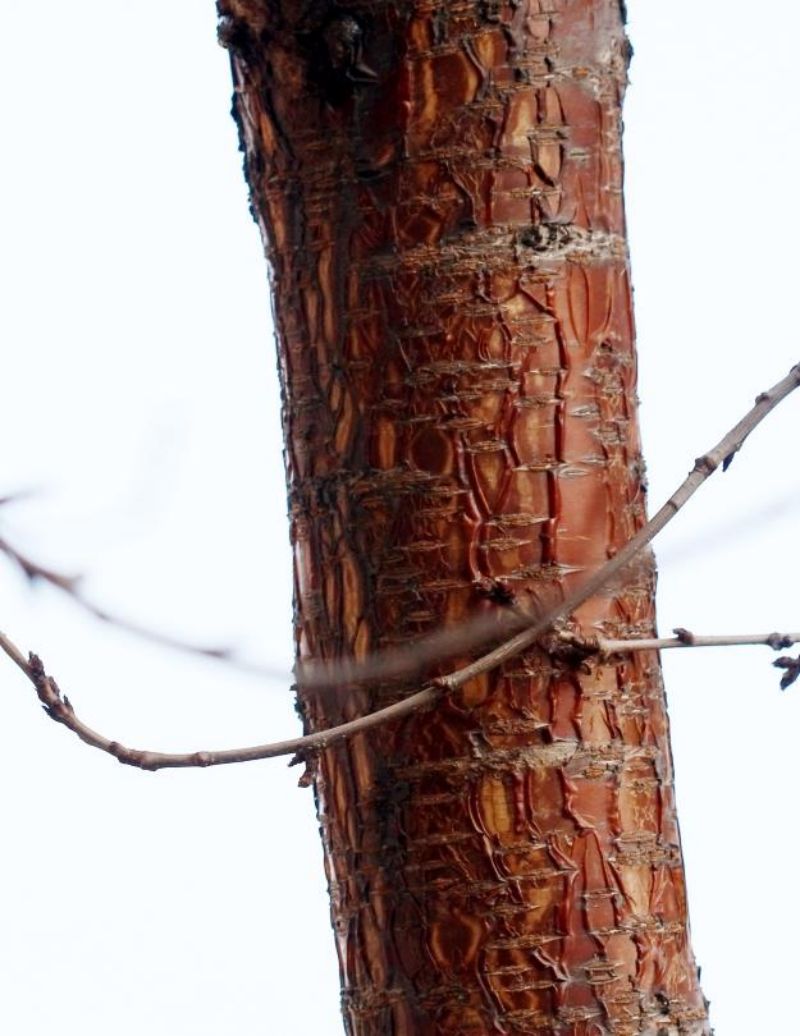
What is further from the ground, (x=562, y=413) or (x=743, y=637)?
(x=562, y=413)

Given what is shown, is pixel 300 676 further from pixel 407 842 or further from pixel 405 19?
pixel 405 19

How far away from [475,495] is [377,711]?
109mm

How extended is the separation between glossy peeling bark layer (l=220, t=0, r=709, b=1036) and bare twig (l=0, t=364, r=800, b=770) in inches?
0.7

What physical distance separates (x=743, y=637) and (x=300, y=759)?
224mm

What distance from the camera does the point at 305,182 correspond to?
0.92 meters

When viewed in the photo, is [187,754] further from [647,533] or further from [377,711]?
[647,533]

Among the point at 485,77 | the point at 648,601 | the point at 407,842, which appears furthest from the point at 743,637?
the point at 485,77

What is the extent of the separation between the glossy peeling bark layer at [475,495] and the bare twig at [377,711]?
2cm

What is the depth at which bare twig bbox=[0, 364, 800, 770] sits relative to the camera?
32.9 inches

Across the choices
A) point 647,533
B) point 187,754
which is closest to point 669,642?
point 647,533

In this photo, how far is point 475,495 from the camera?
2.88 ft

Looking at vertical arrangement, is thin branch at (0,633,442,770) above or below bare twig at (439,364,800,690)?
below

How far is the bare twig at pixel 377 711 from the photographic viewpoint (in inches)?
32.9

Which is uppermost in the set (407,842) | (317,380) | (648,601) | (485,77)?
(485,77)
